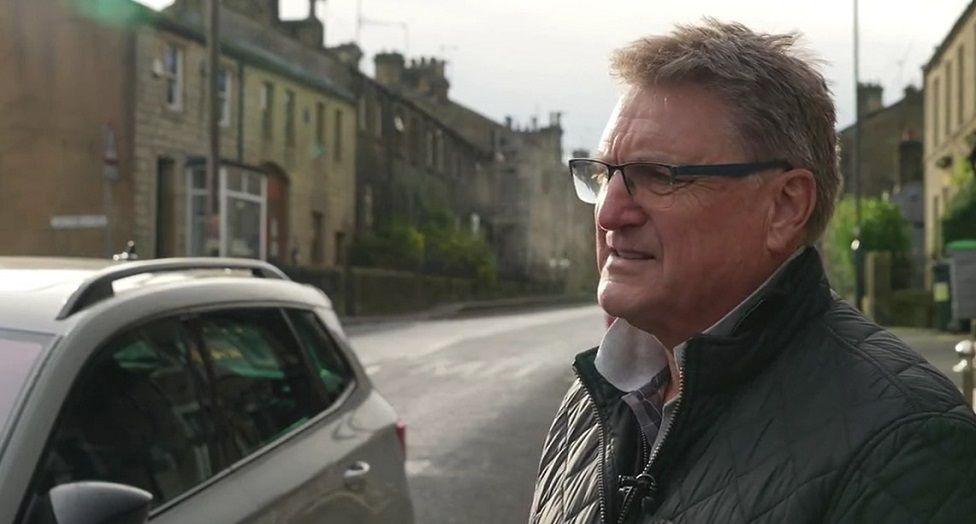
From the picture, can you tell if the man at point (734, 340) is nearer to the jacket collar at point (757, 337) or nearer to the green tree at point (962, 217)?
the jacket collar at point (757, 337)

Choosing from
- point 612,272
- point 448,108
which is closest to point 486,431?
point 612,272

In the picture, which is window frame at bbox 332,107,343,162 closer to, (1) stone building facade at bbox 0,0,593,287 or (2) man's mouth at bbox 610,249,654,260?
(1) stone building facade at bbox 0,0,593,287

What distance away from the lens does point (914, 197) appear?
46.3 metres

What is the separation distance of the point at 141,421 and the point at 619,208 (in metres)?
1.97

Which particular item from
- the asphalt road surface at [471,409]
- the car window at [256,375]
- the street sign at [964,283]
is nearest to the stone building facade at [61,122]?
the asphalt road surface at [471,409]

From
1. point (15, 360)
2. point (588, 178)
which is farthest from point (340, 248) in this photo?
point (588, 178)

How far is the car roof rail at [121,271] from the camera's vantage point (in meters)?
3.35

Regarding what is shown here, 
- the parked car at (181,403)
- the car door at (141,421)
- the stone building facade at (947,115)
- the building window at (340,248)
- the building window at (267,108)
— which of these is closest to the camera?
the parked car at (181,403)

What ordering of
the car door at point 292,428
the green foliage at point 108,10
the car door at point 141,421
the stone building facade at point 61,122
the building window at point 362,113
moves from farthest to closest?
the building window at point 362,113 < the green foliage at point 108,10 < the stone building facade at point 61,122 < the car door at point 292,428 < the car door at point 141,421

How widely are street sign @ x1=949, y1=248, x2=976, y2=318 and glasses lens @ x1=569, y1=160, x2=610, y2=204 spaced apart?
11.9 m

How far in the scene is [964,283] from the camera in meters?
13.5

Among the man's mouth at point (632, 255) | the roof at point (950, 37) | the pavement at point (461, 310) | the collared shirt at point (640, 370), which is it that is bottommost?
the pavement at point (461, 310)

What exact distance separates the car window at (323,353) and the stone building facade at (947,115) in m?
31.2

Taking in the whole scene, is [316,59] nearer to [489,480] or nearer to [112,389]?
[489,480]
